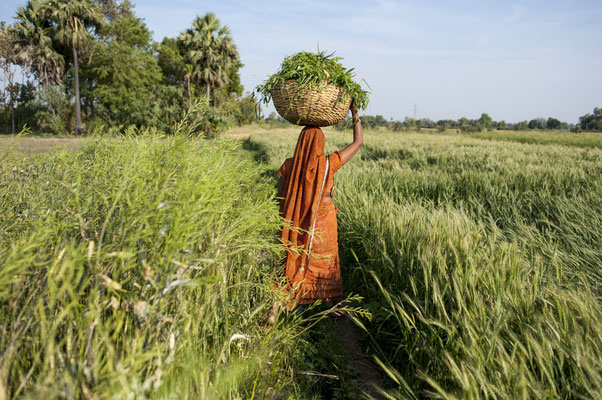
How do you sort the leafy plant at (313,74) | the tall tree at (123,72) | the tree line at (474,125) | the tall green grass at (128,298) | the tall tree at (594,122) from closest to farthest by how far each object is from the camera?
the tall green grass at (128,298), the leafy plant at (313,74), the tall tree at (123,72), the tree line at (474,125), the tall tree at (594,122)

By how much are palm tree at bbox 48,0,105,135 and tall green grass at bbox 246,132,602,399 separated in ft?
107

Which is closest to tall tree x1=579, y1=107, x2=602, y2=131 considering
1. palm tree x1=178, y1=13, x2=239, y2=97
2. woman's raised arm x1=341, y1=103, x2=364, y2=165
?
palm tree x1=178, y1=13, x2=239, y2=97

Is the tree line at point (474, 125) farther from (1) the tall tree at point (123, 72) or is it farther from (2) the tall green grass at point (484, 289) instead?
(1) the tall tree at point (123, 72)

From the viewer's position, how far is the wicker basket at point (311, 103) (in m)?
2.55

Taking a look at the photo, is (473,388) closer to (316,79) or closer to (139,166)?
(139,166)

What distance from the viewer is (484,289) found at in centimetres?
191

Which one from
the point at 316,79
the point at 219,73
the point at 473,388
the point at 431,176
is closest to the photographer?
the point at 473,388

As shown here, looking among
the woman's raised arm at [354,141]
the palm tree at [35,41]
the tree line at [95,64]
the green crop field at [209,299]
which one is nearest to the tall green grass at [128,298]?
the green crop field at [209,299]

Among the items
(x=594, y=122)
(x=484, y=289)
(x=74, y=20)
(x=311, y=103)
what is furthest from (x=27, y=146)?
(x=594, y=122)

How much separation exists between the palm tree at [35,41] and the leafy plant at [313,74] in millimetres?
34583

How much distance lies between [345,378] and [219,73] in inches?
1371

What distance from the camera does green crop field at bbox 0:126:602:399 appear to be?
1.00 metres

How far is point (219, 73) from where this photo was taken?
1289 inches

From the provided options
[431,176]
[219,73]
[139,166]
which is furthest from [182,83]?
[139,166]
